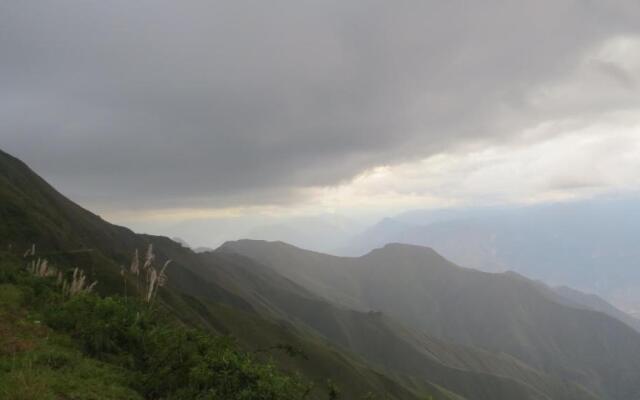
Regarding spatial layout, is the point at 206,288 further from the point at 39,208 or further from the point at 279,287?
the point at 279,287

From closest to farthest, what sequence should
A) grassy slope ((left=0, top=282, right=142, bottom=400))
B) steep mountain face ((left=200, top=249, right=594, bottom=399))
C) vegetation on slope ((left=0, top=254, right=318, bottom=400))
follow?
1. grassy slope ((left=0, top=282, right=142, bottom=400))
2. vegetation on slope ((left=0, top=254, right=318, bottom=400))
3. steep mountain face ((left=200, top=249, right=594, bottom=399))

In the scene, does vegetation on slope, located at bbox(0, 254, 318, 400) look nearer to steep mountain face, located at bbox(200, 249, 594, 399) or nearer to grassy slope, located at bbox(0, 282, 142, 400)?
grassy slope, located at bbox(0, 282, 142, 400)

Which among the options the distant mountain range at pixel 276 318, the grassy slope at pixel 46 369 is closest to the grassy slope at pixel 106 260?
the distant mountain range at pixel 276 318

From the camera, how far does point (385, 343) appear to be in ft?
517

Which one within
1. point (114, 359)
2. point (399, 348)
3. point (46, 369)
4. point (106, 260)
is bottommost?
point (399, 348)

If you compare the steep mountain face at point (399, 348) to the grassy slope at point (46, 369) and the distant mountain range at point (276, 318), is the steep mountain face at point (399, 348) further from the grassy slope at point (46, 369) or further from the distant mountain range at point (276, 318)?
the grassy slope at point (46, 369)

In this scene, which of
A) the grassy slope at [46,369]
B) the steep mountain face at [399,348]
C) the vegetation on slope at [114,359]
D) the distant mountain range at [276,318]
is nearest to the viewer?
the grassy slope at [46,369]

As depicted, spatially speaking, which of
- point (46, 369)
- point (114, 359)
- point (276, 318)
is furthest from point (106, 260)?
point (276, 318)

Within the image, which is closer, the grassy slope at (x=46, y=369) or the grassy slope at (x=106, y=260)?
the grassy slope at (x=46, y=369)

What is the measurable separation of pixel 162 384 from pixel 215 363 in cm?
151

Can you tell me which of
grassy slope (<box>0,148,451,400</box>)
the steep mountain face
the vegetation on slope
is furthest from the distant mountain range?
the vegetation on slope

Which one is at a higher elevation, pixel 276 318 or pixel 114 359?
pixel 114 359

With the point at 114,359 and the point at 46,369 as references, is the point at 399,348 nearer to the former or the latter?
the point at 114,359

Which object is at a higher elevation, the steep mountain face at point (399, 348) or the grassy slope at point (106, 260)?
the grassy slope at point (106, 260)
